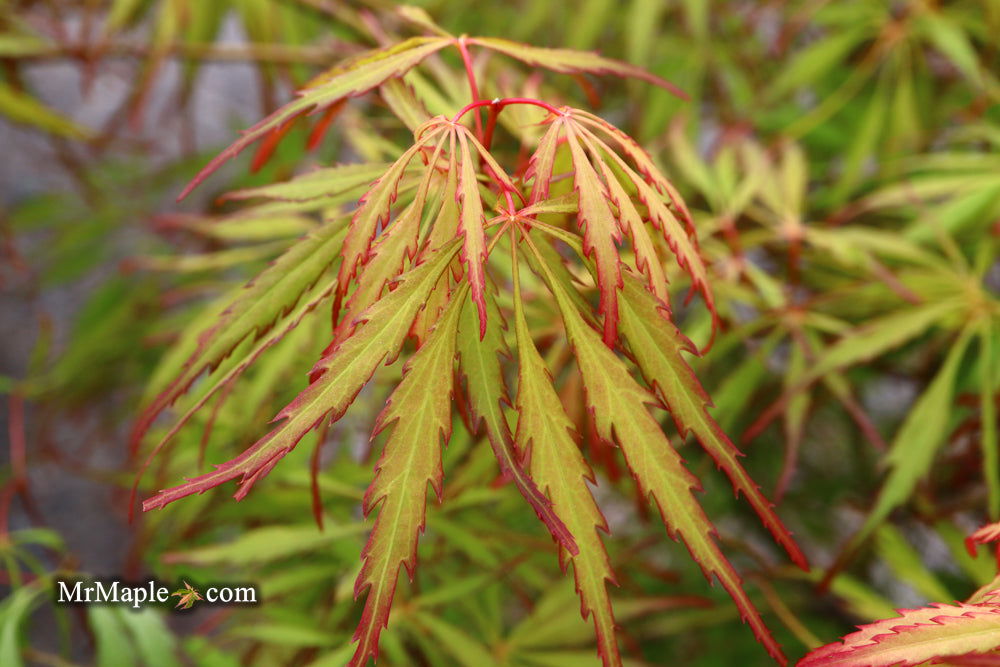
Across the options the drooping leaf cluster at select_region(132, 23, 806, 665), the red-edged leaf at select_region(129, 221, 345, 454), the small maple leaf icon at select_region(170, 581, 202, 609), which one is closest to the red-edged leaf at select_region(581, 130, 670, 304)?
the drooping leaf cluster at select_region(132, 23, 806, 665)

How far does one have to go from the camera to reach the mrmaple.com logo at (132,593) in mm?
545

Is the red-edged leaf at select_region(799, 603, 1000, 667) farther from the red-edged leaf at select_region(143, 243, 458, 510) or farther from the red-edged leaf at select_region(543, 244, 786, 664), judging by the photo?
the red-edged leaf at select_region(143, 243, 458, 510)

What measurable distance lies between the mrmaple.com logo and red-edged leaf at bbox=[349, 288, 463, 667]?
0.29m

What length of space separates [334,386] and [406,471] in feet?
0.13

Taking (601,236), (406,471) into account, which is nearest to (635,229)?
(601,236)

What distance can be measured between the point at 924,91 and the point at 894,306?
0.29 m

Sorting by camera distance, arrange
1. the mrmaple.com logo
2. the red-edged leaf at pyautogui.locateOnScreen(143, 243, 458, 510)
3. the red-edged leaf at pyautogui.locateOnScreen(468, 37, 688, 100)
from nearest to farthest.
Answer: the red-edged leaf at pyautogui.locateOnScreen(143, 243, 458, 510) → the red-edged leaf at pyautogui.locateOnScreen(468, 37, 688, 100) → the mrmaple.com logo

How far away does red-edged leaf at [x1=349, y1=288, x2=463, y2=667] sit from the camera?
0.29 metres

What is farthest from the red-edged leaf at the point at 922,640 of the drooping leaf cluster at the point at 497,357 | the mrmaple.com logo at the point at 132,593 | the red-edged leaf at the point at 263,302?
the mrmaple.com logo at the point at 132,593

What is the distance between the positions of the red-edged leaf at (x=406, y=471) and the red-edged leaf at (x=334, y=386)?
0.04 feet

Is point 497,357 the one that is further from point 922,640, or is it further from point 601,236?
point 922,640

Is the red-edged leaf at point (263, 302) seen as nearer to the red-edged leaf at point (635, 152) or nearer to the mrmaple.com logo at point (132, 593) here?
the red-edged leaf at point (635, 152)

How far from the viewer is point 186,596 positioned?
488mm

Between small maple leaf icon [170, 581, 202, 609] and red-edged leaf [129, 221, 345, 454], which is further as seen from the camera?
small maple leaf icon [170, 581, 202, 609]
